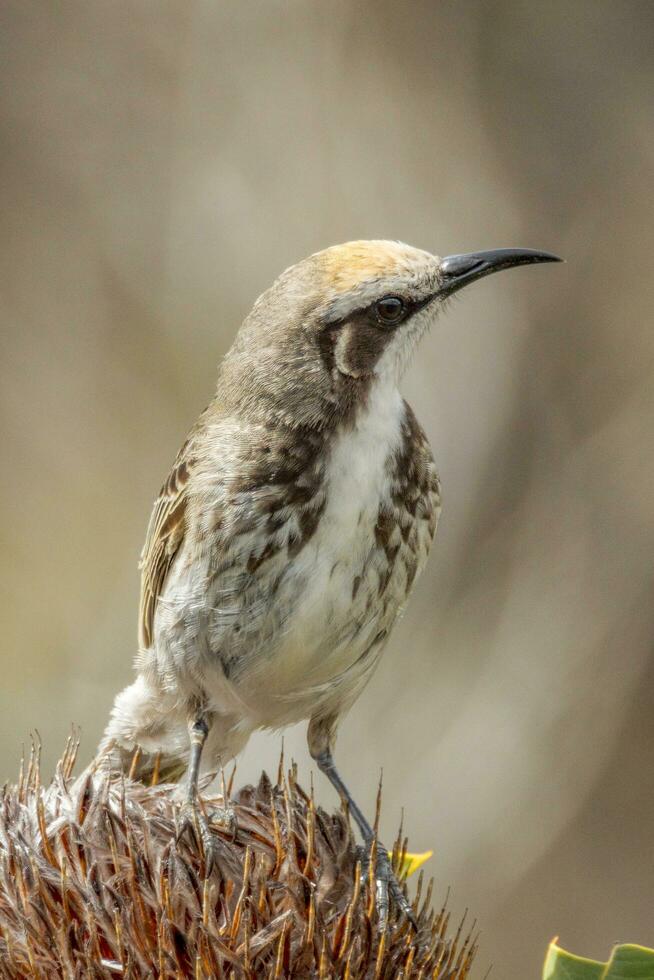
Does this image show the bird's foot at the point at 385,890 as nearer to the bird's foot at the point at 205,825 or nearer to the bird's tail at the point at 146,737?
the bird's foot at the point at 205,825

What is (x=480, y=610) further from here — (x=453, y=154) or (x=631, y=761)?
(x=453, y=154)

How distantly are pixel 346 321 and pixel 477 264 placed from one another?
48cm

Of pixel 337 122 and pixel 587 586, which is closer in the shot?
pixel 587 586

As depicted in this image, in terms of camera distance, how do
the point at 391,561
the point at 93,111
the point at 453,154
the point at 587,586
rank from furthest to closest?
the point at 93,111 < the point at 453,154 < the point at 587,586 < the point at 391,561

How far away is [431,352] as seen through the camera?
875 centimetres

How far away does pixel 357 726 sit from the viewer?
340 inches

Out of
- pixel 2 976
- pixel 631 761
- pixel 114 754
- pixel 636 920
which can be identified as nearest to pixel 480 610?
pixel 631 761

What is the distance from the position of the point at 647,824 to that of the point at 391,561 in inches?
214

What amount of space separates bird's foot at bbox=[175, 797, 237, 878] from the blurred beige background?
446cm

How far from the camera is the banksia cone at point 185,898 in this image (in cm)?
286

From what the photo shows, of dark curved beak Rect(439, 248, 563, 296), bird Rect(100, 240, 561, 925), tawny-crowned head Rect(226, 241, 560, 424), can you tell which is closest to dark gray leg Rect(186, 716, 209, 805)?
bird Rect(100, 240, 561, 925)

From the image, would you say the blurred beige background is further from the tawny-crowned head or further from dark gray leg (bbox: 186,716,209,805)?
the tawny-crowned head

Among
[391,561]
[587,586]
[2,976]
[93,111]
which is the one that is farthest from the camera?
[93,111]

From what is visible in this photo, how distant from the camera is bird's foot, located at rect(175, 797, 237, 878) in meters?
3.01
